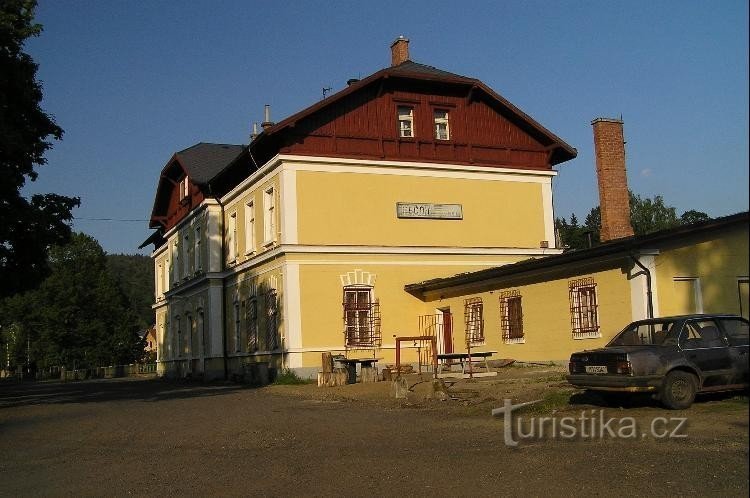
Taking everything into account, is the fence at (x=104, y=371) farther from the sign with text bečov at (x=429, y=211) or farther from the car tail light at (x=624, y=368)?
the car tail light at (x=624, y=368)

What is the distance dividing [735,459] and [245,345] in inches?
1013

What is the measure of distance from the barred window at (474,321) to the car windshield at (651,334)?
40.9 feet

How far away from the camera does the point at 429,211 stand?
98.7 ft

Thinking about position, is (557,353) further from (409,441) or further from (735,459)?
(735,459)

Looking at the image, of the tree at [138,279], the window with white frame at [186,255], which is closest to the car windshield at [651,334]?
the window with white frame at [186,255]

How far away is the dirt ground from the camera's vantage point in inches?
321

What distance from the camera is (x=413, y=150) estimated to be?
3005cm

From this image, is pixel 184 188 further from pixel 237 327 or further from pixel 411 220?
pixel 411 220

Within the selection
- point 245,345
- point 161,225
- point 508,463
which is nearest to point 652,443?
point 508,463

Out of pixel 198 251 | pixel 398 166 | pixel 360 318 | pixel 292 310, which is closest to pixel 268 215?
pixel 292 310

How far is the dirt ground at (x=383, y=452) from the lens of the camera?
816cm

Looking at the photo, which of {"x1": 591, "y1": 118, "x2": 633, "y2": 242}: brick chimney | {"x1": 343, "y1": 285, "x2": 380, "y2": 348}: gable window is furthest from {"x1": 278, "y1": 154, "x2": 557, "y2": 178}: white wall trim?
{"x1": 343, "y1": 285, "x2": 380, "y2": 348}: gable window

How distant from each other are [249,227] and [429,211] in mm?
7396

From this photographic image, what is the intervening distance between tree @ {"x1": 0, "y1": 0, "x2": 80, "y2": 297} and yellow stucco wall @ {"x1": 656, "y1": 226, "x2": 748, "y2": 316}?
52.8 ft
